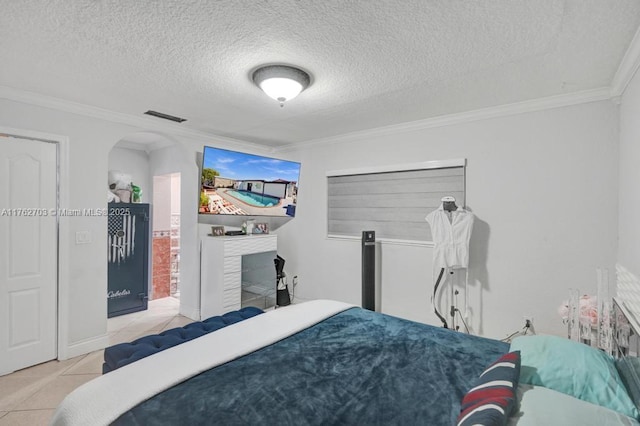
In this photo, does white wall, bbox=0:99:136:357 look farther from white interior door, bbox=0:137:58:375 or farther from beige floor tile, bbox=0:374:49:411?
beige floor tile, bbox=0:374:49:411

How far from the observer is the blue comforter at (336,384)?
1246mm

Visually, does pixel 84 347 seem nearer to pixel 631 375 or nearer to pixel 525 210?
pixel 631 375

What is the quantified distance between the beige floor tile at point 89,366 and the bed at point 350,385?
1.75 m

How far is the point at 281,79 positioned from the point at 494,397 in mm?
2179

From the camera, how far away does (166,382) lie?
1429mm

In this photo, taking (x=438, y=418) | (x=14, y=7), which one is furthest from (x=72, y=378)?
(x=438, y=418)

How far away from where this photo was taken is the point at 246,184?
4289 mm

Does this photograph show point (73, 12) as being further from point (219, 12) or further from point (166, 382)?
point (166, 382)

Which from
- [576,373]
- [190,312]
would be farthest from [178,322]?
[576,373]

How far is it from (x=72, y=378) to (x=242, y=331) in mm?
1844

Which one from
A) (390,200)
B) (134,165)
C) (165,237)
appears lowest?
(165,237)

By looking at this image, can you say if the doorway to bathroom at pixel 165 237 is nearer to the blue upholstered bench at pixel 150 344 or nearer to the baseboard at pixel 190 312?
the baseboard at pixel 190 312

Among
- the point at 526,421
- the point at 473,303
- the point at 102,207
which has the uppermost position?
the point at 102,207

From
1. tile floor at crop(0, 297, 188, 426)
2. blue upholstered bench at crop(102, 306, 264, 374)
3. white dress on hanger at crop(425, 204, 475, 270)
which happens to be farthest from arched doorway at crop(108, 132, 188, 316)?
white dress on hanger at crop(425, 204, 475, 270)
